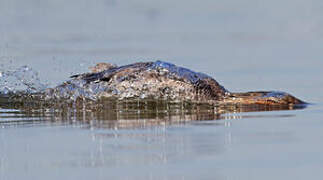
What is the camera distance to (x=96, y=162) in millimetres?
4289

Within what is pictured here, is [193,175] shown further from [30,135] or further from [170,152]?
[30,135]

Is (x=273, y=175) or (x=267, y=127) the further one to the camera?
(x=267, y=127)

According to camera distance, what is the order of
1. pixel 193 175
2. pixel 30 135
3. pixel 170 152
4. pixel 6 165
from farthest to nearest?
pixel 30 135 < pixel 170 152 < pixel 6 165 < pixel 193 175

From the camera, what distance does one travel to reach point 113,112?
10.8m

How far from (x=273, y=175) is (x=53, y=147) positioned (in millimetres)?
2563

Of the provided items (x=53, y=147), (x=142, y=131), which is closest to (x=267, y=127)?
(x=142, y=131)

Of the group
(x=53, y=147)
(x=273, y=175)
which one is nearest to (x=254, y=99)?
(x=53, y=147)

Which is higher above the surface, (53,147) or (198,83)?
(198,83)

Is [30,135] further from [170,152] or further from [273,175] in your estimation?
[273,175]

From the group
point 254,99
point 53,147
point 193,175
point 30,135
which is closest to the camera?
point 193,175

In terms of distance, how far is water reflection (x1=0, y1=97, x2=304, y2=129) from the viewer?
8117mm

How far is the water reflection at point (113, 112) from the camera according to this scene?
26.6ft

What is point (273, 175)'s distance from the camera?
3717 millimetres

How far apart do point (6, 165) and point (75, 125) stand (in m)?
3.38
